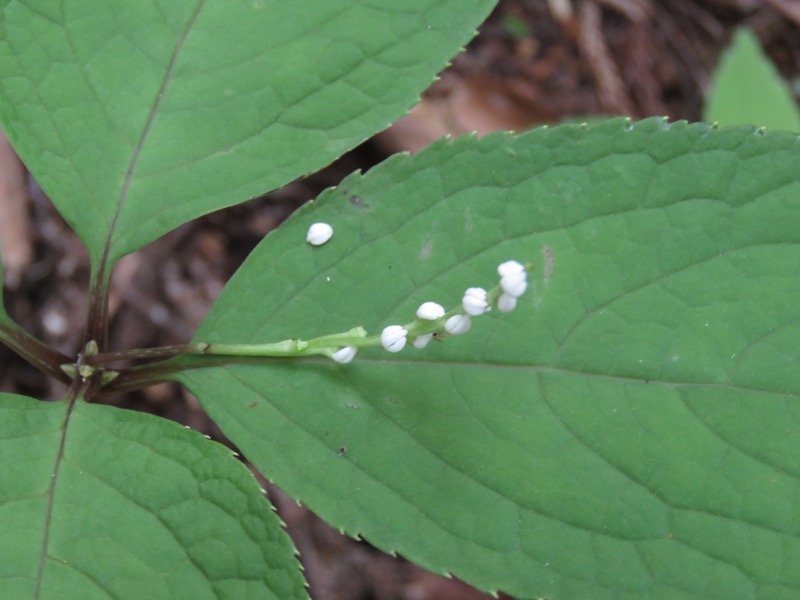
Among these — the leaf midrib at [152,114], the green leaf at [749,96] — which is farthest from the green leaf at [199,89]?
the green leaf at [749,96]

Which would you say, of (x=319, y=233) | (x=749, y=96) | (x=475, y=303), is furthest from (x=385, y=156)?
(x=475, y=303)

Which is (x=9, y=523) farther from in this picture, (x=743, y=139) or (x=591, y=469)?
(x=743, y=139)

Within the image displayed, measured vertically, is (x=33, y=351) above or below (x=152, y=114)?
below

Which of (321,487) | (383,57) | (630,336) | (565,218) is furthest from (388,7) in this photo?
(321,487)

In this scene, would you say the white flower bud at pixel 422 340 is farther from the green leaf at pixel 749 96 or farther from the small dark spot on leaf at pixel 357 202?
the green leaf at pixel 749 96

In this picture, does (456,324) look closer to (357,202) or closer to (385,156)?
(357,202)

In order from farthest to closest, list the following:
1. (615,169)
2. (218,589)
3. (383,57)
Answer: (383,57) < (615,169) < (218,589)

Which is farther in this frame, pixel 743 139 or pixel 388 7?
pixel 388 7
